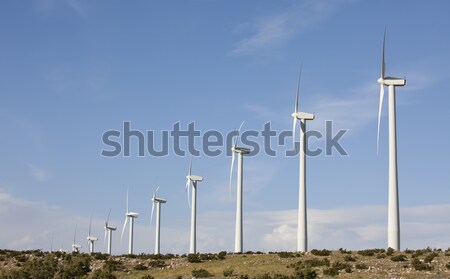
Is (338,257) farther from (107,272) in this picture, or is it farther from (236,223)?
(236,223)

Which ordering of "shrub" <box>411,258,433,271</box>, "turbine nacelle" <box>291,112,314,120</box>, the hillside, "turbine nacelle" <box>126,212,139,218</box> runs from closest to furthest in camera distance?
"shrub" <box>411,258,433,271</box>, the hillside, "turbine nacelle" <box>291,112,314,120</box>, "turbine nacelle" <box>126,212,139,218</box>

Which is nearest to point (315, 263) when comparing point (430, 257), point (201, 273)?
point (430, 257)

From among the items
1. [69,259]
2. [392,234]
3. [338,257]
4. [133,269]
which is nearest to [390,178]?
[392,234]

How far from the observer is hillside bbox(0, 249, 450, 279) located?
64.6m

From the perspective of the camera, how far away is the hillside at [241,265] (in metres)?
64.6

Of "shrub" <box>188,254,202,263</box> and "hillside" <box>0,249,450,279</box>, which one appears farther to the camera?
"shrub" <box>188,254,202,263</box>

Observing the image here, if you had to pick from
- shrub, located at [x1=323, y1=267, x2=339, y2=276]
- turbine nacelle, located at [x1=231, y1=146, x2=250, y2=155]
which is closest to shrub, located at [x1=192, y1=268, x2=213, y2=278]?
shrub, located at [x1=323, y1=267, x2=339, y2=276]

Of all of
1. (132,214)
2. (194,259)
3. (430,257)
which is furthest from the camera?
(132,214)

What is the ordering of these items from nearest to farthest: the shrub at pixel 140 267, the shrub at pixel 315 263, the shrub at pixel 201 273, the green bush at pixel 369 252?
the shrub at pixel 201 273
the shrub at pixel 315 263
the green bush at pixel 369 252
the shrub at pixel 140 267

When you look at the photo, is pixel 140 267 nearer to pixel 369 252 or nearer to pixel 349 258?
pixel 349 258

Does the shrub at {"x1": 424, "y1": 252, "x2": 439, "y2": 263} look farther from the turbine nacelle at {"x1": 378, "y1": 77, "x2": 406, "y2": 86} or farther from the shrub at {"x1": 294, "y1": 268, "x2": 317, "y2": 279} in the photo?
the turbine nacelle at {"x1": 378, "y1": 77, "x2": 406, "y2": 86}

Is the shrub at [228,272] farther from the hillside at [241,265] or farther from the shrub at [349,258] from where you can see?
the shrub at [349,258]

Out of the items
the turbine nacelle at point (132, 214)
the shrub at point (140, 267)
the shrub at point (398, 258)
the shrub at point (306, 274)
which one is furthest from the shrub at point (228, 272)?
the turbine nacelle at point (132, 214)

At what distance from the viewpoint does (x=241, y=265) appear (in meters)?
73.7
